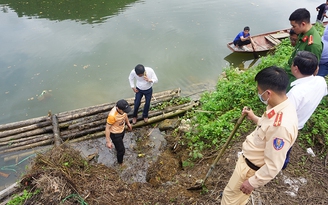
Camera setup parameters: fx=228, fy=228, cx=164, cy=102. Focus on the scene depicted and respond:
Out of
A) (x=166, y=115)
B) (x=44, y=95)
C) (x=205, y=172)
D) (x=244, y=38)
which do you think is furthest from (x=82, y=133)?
(x=244, y=38)

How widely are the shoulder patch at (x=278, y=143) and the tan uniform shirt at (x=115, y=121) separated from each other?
10.7ft

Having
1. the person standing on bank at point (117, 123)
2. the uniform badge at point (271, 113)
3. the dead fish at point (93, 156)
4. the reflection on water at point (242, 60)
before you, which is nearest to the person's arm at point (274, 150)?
the uniform badge at point (271, 113)

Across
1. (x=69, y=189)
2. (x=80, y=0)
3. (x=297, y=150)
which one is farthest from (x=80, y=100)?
(x=80, y=0)

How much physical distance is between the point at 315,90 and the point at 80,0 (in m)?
18.1

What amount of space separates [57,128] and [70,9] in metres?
12.3

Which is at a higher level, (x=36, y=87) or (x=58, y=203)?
(x=58, y=203)

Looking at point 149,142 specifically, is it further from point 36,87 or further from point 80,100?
point 36,87

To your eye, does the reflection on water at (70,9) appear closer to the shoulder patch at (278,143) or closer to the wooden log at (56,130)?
the wooden log at (56,130)

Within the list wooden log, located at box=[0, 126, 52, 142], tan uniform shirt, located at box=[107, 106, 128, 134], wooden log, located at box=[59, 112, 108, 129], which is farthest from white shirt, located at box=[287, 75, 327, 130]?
wooden log, located at box=[0, 126, 52, 142]

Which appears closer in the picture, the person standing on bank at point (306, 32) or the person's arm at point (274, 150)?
the person's arm at point (274, 150)

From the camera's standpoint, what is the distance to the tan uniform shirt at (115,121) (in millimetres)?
4711

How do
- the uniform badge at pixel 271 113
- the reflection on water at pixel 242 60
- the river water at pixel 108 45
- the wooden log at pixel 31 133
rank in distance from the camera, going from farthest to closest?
the reflection on water at pixel 242 60
the river water at pixel 108 45
the wooden log at pixel 31 133
the uniform badge at pixel 271 113

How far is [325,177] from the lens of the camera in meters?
4.07

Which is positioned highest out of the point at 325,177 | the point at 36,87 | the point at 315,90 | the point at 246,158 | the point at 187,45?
the point at 315,90
